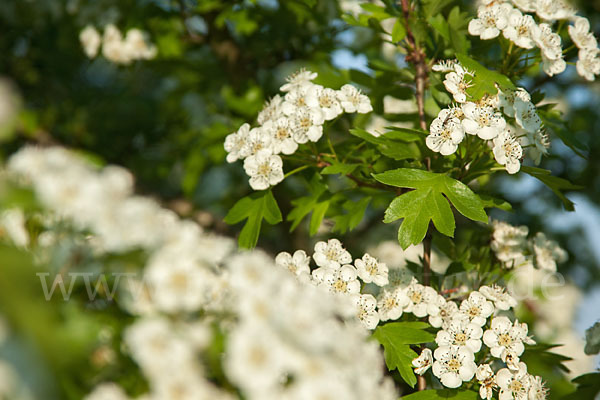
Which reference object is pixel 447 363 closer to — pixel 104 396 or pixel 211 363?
pixel 211 363

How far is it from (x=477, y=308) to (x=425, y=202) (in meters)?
0.35

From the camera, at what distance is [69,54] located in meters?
3.26

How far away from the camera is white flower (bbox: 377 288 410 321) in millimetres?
1552

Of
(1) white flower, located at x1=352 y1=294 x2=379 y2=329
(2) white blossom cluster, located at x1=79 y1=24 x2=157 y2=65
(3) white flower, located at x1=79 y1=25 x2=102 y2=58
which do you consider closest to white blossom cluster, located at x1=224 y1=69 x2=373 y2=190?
(1) white flower, located at x1=352 y1=294 x2=379 y2=329

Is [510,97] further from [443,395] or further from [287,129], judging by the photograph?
[443,395]

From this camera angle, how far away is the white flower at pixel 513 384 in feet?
4.70

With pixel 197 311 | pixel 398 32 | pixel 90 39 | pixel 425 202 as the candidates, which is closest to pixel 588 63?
pixel 398 32

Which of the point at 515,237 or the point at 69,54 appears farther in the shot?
the point at 69,54

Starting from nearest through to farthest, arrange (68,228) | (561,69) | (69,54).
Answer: (68,228) → (561,69) → (69,54)

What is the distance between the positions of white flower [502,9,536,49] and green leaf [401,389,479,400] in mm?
1026

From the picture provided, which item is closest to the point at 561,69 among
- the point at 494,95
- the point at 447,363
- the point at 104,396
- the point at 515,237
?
the point at 494,95

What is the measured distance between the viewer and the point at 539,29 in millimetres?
1590

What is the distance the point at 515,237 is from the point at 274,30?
159cm

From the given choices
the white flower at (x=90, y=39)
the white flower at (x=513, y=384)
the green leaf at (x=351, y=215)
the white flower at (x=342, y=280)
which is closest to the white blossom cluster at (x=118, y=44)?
the white flower at (x=90, y=39)
